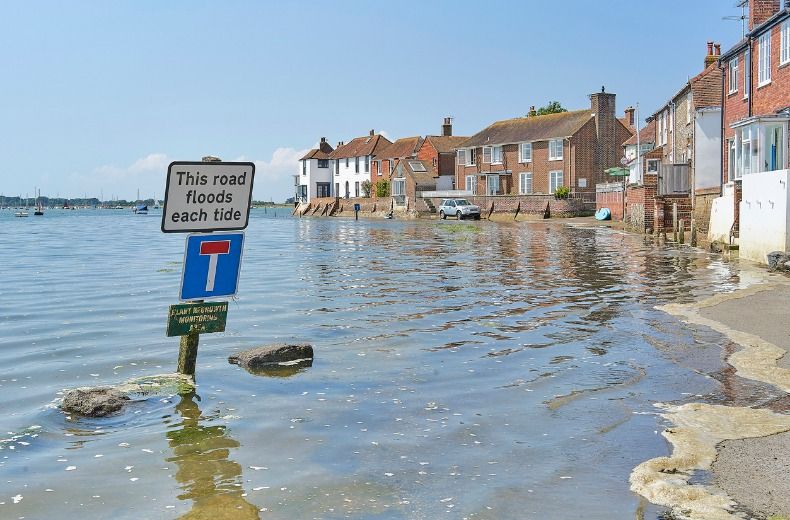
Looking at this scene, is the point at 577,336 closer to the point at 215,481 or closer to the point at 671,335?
Result: the point at 671,335

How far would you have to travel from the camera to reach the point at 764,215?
2420 cm

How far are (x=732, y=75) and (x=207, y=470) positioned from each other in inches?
1459

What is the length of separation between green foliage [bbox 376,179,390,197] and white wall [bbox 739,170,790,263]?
84.8 meters

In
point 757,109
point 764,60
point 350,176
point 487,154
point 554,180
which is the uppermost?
point 487,154

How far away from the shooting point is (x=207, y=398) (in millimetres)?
9219

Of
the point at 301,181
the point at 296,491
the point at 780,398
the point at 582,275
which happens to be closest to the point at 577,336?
the point at 780,398

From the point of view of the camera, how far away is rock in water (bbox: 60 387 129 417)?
8.41m

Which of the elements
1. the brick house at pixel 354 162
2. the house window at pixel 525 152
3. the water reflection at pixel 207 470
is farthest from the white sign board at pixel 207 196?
the brick house at pixel 354 162

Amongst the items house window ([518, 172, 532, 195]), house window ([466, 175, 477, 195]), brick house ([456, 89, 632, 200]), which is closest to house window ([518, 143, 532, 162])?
brick house ([456, 89, 632, 200])

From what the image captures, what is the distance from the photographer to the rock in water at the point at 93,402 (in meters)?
8.41

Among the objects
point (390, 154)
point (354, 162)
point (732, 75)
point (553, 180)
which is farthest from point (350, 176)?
point (732, 75)

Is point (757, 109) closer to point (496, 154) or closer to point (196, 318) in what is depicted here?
point (196, 318)

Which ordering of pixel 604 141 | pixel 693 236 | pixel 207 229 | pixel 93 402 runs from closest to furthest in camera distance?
pixel 93 402 < pixel 207 229 < pixel 693 236 < pixel 604 141

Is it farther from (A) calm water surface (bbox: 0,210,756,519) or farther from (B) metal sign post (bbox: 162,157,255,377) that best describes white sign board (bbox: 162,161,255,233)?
(A) calm water surface (bbox: 0,210,756,519)
